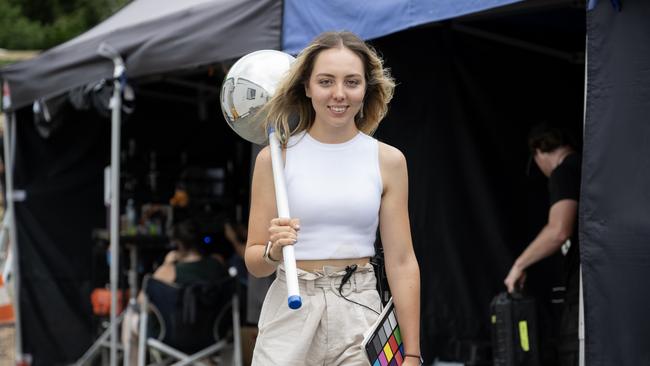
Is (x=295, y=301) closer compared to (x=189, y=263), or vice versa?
(x=295, y=301)

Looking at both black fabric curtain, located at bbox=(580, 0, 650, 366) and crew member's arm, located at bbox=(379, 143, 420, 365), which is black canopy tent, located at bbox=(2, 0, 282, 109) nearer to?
black fabric curtain, located at bbox=(580, 0, 650, 366)

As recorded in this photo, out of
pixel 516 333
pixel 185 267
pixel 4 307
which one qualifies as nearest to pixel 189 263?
pixel 185 267

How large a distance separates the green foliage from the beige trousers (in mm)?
19581

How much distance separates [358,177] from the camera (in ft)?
8.50

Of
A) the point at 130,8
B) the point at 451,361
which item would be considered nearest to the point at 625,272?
the point at 451,361

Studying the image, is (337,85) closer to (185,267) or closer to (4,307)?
(185,267)

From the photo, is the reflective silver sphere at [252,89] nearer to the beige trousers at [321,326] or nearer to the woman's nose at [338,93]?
the woman's nose at [338,93]

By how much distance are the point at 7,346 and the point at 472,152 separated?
4433mm

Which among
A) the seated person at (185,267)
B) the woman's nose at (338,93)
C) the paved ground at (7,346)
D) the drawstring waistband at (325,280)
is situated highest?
the woman's nose at (338,93)

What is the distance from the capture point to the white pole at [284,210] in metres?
2.43

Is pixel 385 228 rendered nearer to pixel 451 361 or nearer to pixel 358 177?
pixel 358 177

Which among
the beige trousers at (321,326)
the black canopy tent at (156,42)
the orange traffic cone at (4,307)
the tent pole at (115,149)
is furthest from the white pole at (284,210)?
the orange traffic cone at (4,307)

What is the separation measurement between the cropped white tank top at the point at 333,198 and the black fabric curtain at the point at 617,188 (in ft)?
3.68

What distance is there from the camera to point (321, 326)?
2.55 m
